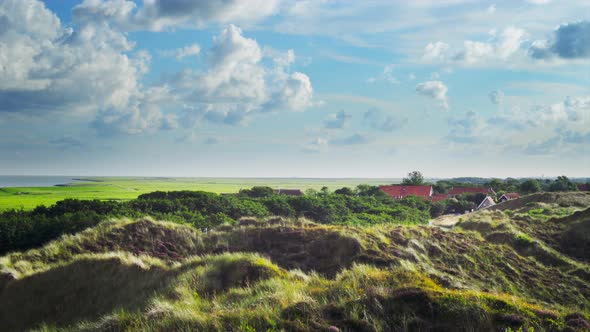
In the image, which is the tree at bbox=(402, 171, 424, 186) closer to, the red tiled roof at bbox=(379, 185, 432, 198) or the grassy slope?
the red tiled roof at bbox=(379, 185, 432, 198)

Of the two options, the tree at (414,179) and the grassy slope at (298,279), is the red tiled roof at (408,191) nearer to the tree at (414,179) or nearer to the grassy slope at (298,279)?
the tree at (414,179)

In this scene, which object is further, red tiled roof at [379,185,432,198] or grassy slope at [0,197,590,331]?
red tiled roof at [379,185,432,198]

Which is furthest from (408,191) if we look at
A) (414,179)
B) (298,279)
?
(298,279)

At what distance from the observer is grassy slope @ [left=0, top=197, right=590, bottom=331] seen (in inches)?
243

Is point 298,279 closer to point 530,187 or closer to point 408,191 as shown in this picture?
point 408,191

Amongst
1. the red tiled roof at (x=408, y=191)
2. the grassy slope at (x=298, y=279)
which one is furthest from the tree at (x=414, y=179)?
the grassy slope at (x=298, y=279)

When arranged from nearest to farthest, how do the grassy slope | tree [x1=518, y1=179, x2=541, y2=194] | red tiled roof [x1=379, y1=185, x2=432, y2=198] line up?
the grassy slope → red tiled roof [x1=379, y1=185, x2=432, y2=198] → tree [x1=518, y1=179, x2=541, y2=194]

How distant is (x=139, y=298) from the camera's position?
30.9 ft

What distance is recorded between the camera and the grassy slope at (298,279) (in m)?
6.16

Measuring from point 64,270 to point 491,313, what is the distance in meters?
12.1

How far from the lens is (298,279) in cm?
939

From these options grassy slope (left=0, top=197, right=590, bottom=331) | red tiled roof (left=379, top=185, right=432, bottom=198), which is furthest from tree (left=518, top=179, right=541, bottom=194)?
grassy slope (left=0, top=197, right=590, bottom=331)

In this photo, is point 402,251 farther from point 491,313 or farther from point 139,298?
point 139,298

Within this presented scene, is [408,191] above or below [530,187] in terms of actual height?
below
